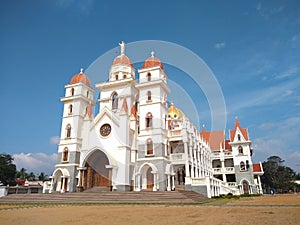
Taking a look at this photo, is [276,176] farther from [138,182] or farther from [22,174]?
[22,174]

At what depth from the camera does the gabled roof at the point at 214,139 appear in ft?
126

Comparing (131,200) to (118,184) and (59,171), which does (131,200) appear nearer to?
(118,184)

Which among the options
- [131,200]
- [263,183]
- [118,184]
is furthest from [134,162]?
[263,183]

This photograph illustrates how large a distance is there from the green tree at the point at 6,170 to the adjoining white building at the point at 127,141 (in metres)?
29.9

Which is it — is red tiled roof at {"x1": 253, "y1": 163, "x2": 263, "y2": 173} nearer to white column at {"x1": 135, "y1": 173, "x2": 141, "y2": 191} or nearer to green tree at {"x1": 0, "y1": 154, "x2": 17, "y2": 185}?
white column at {"x1": 135, "y1": 173, "x2": 141, "y2": 191}

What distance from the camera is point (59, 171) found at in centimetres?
2697

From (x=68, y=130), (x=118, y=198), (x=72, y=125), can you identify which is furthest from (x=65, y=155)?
(x=118, y=198)

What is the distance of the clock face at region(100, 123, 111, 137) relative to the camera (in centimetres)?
2508

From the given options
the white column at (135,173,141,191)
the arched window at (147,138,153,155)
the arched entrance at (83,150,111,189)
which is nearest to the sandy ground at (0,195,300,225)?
the white column at (135,173,141,191)

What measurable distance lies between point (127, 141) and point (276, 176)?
132 ft

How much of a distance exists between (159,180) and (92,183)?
25.7 ft

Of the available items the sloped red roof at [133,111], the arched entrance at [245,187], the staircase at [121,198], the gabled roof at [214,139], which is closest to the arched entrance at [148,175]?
the staircase at [121,198]

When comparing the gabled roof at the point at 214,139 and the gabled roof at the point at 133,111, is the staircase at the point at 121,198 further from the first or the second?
the gabled roof at the point at 214,139

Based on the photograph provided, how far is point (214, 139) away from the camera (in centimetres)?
3994
